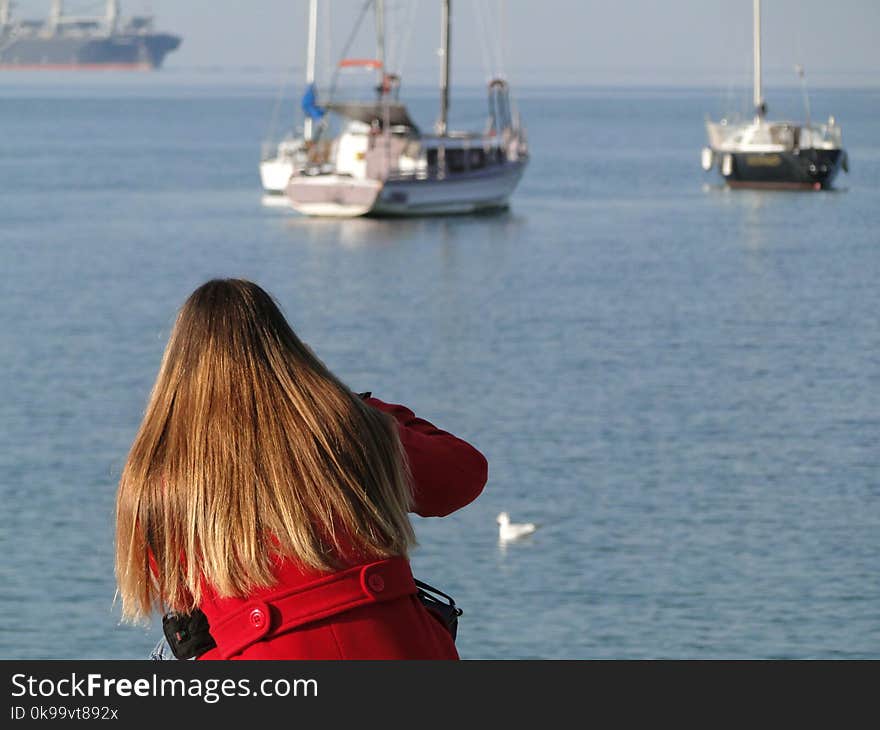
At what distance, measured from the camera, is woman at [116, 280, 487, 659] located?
83.3 inches

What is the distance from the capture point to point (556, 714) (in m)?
2.03

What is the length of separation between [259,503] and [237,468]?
5 centimetres

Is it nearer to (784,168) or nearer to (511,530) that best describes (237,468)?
(511,530)

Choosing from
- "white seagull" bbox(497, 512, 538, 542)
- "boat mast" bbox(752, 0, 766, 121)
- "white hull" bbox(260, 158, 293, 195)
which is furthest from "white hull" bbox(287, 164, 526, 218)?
"white seagull" bbox(497, 512, 538, 542)

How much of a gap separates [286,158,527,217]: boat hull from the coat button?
3880 centimetres

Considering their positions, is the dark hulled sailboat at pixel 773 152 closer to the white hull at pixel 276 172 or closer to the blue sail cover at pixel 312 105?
the blue sail cover at pixel 312 105

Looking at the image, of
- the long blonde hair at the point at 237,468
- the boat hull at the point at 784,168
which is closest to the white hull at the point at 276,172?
the boat hull at the point at 784,168

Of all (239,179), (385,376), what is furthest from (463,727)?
(239,179)

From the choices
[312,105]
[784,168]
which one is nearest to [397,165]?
[312,105]

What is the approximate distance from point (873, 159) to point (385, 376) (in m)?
56.7

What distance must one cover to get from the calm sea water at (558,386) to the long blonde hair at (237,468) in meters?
1.20

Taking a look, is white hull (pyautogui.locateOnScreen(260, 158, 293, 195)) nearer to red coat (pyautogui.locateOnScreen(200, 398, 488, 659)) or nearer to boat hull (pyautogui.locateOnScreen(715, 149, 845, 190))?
boat hull (pyautogui.locateOnScreen(715, 149, 845, 190))

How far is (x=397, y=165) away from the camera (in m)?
40.7

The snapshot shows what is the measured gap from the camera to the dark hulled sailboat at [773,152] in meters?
49.8
